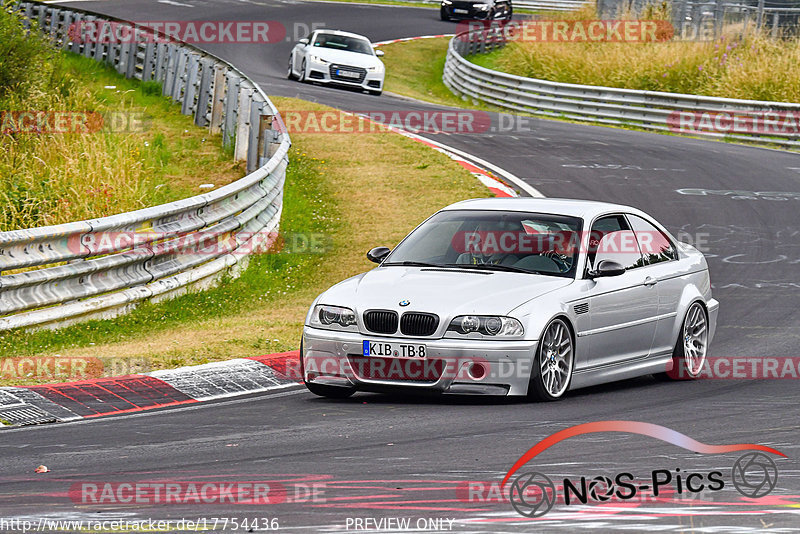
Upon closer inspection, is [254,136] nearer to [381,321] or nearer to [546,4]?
[381,321]

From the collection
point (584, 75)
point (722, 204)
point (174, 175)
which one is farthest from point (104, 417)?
point (584, 75)

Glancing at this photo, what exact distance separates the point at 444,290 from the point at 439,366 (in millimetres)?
570

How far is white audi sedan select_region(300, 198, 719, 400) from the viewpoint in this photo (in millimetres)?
8594

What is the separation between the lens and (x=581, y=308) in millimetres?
9156

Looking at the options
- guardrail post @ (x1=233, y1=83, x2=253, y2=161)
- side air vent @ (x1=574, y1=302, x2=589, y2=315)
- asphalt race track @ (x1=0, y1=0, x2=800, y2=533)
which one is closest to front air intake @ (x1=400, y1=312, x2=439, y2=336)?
asphalt race track @ (x1=0, y1=0, x2=800, y2=533)

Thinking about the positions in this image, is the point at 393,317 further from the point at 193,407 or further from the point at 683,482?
the point at 683,482

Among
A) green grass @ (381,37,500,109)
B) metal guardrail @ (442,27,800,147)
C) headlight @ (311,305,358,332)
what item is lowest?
green grass @ (381,37,500,109)

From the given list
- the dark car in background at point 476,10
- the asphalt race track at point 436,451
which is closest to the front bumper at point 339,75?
the asphalt race track at point 436,451

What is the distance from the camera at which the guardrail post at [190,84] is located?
75.2 ft

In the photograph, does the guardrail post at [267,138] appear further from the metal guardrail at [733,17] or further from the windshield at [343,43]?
the metal guardrail at [733,17]

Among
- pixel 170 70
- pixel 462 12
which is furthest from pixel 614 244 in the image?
pixel 462 12

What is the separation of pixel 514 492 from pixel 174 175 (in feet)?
46.4

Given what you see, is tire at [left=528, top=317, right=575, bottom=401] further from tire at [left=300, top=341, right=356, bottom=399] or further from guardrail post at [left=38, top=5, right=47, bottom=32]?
guardrail post at [left=38, top=5, right=47, bottom=32]

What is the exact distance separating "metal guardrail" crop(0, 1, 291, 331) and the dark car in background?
108 feet
